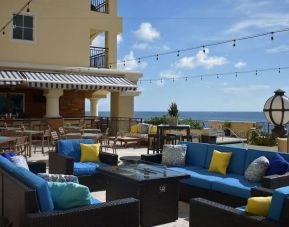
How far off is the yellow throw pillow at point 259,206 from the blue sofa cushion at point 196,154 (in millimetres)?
3641

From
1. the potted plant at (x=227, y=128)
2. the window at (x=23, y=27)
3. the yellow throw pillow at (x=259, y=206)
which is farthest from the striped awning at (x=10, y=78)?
the yellow throw pillow at (x=259, y=206)

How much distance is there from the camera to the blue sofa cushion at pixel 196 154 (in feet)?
25.7

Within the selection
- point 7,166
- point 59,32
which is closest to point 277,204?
point 7,166

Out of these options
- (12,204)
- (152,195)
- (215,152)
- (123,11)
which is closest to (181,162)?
(215,152)

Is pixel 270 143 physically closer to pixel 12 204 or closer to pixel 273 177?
pixel 273 177

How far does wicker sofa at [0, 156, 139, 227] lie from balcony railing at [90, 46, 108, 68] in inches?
612

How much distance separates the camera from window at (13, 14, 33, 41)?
677 inches

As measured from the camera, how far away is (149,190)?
5.69 metres

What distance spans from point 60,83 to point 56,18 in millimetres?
3913

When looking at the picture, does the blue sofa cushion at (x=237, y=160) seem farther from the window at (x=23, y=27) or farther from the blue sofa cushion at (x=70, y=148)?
the window at (x=23, y=27)

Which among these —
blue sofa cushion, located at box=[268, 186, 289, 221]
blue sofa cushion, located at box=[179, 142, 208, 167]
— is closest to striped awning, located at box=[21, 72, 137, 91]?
blue sofa cushion, located at box=[179, 142, 208, 167]

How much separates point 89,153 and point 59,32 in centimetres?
1123

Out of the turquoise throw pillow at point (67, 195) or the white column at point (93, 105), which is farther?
the white column at point (93, 105)

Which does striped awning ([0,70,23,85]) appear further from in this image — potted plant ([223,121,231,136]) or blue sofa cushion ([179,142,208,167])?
potted plant ([223,121,231,136])
